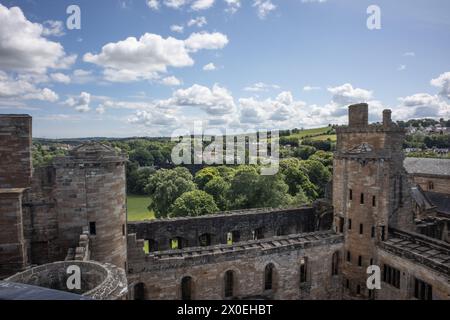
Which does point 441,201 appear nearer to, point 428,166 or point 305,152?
point 428,166

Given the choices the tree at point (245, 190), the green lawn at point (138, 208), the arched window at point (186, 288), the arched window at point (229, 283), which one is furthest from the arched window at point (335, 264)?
the green lawn at point (138, 208)

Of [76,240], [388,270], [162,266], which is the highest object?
[76,240]

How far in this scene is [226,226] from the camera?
81.3 ft

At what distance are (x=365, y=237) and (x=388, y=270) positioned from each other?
248 cm

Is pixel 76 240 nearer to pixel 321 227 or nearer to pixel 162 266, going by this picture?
pixel 162 266

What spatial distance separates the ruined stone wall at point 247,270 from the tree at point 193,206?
520 inches

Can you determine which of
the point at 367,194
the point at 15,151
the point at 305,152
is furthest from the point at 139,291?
the point at 305,152

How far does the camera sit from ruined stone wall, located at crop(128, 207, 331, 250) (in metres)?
22.9

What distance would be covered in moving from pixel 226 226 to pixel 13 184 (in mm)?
14502


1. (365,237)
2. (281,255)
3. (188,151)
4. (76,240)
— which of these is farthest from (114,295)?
(188,151)

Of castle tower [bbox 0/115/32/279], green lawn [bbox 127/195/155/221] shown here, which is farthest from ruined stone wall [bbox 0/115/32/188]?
green lawn [bbox 127/195/155/221]

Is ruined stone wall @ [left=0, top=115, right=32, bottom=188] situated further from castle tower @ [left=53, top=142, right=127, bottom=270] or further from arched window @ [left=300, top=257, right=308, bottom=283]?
arched window @ [left=300, top=257, right=308, bottom=283]

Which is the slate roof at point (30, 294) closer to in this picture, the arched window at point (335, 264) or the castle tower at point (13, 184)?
the castle tower at point (13, 184)

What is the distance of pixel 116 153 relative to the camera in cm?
1672
